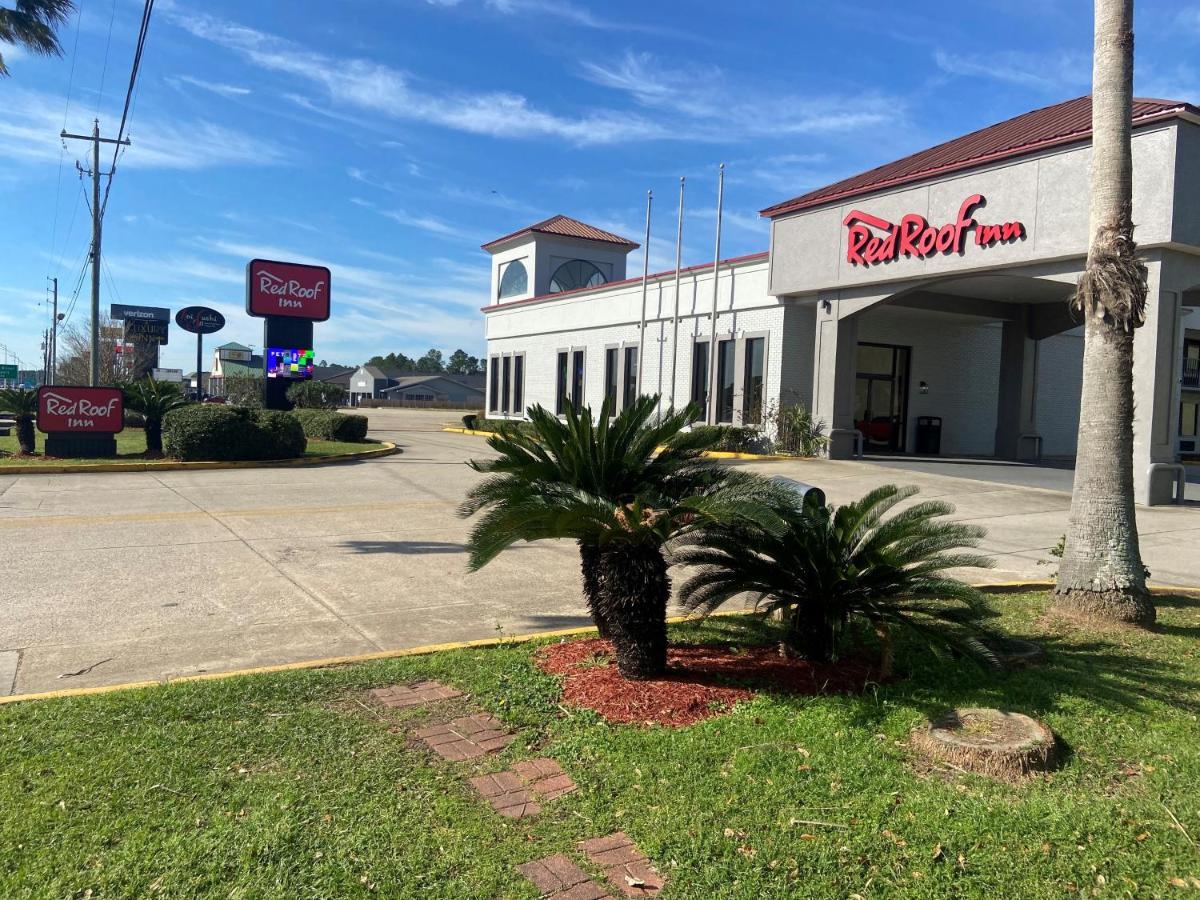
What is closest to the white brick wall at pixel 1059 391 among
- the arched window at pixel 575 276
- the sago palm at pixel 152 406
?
the arched window at pixel 575 276

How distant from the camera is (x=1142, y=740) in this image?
4.42 metres

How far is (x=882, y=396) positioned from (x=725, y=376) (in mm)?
4973

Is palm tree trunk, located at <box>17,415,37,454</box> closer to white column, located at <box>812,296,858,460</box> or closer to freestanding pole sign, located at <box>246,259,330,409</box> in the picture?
freestanding pole sign, located at <box>246,259,330,409</box>

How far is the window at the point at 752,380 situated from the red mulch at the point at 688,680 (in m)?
19.4

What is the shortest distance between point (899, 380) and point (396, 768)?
2541 centimetres

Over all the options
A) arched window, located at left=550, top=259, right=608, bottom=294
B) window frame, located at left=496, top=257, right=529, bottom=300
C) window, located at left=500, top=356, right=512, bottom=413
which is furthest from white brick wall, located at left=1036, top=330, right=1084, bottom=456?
window frame, located at left=496, top=257, right=529, bottom=300

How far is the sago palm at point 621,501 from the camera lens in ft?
15.8

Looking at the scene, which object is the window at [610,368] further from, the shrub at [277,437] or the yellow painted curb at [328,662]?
the yellow painted curb at [328,662]

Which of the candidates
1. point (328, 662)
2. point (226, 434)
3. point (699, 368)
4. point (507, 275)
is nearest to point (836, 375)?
point (699, 368)

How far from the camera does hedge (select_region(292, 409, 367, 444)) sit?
2655 centimetres

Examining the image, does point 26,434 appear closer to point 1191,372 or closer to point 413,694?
point 413,694

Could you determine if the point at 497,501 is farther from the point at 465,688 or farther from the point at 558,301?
the point at 558,301

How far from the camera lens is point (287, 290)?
1165 inches

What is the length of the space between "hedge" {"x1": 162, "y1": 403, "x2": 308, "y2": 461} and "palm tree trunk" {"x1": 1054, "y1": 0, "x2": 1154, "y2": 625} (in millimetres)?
17180
